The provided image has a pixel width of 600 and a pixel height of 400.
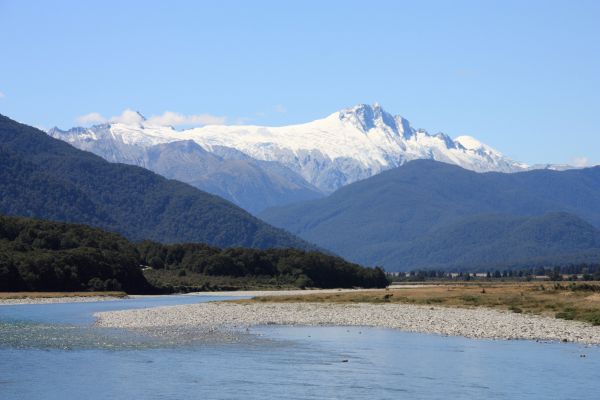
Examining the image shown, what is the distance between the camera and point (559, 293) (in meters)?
112

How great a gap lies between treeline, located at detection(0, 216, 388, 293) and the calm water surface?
198 ft

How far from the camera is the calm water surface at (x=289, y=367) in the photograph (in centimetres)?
4891

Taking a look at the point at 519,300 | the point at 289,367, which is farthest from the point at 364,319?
the point at 289,367

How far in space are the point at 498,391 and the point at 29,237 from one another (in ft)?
385

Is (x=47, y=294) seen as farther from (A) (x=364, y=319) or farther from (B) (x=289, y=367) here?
(B) (x=289, y=367)

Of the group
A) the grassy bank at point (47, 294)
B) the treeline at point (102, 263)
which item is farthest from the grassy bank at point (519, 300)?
the treeline at point (102, 263)

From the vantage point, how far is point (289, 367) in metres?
56.6

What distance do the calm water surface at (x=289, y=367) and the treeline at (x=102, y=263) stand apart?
198 feet

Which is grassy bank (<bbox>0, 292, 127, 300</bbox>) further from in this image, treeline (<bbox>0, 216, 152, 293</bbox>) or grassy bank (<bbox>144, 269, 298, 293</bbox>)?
grassy bank (<bbox>144, 269, 298, 293</bbox>)

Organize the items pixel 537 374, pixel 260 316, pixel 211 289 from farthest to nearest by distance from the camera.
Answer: pixel 211 289 → pixel 260 316 → pixel 537 374

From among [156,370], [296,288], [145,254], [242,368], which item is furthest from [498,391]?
[145,254]

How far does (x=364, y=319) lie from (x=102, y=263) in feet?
221

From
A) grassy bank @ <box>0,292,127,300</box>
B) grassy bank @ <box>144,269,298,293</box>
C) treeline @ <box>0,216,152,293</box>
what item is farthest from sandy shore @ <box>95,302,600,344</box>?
grassy bank @ <box>144,269,298,293</box>

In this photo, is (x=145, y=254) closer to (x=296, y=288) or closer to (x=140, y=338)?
(x=296, y=288)
